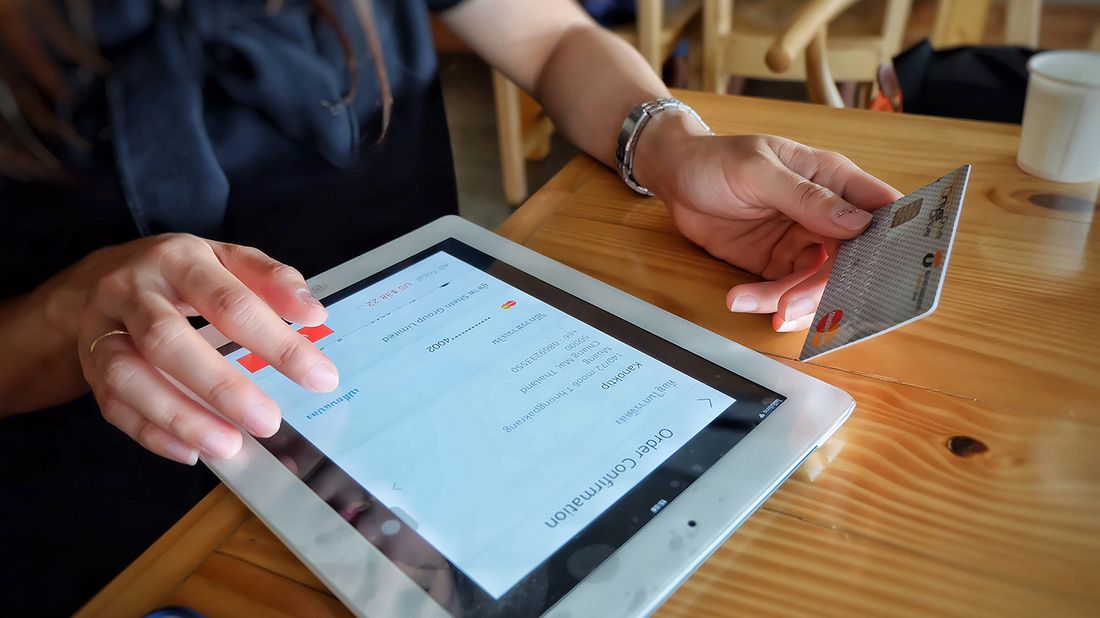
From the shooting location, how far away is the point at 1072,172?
626 millimetres

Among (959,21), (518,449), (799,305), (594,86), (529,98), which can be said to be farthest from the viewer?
(529,98)

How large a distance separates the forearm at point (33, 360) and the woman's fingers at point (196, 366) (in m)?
0.15

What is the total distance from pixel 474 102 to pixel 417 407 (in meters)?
2.14

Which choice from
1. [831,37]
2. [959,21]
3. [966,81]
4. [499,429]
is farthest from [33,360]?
[959,21]

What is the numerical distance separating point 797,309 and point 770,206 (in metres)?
0.09

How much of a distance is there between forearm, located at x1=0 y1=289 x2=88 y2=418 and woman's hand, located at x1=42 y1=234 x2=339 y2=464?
0.07 metres

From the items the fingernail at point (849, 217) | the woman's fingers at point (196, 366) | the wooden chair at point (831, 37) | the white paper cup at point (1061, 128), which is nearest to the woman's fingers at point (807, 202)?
the fingernail at point (849, 217)

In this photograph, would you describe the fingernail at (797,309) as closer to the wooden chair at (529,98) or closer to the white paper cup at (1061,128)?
the white paper cup at (1061,128)

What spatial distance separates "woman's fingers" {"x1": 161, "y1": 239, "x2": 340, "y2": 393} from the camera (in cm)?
42

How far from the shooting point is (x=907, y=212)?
472mm

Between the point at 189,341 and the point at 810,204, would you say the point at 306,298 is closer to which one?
the point at 189,341

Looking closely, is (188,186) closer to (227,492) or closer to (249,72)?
(249,72)

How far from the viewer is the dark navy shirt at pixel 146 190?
1.99ft

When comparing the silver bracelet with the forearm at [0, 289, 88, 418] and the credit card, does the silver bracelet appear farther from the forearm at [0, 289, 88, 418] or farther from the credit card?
the forearm at [0, 289, 88, 418]
